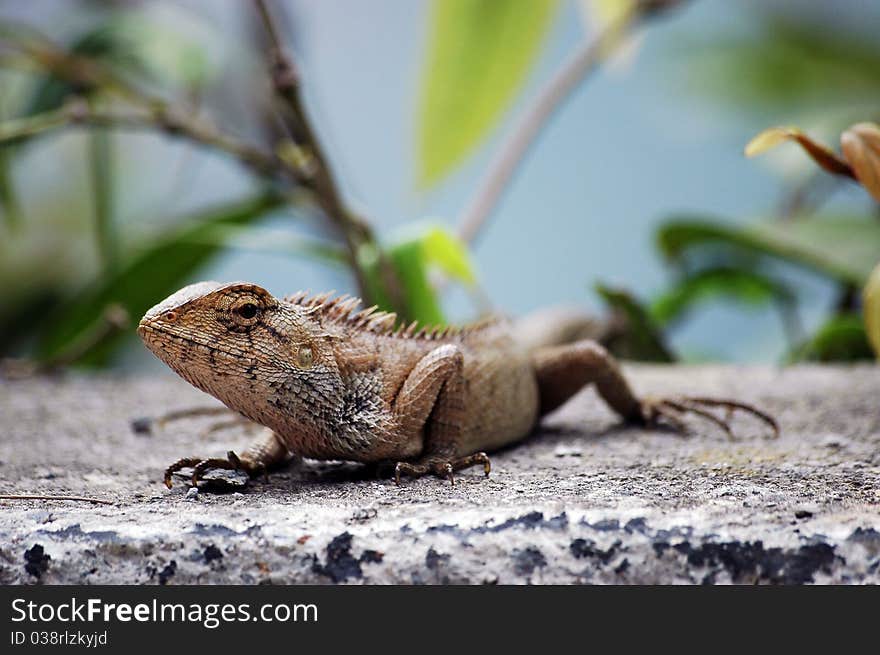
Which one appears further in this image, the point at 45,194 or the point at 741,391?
the point at 45,194

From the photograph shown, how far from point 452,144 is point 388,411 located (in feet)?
8.17

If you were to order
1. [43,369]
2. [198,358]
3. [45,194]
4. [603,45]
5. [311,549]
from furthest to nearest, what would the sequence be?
[45,194] < [603,45] < [43,369] < [198,358] < [311,549]

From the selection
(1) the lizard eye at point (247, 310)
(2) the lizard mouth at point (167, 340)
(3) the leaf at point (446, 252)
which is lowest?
(2) the lizard mouth at point (167, 340)

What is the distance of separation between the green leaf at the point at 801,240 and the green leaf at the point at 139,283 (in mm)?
1796

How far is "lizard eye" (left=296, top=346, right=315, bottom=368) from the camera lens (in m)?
1.83

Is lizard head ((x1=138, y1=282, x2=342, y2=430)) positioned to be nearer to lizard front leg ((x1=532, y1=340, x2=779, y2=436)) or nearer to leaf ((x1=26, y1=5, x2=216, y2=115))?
lizard front leg ((x1=532, y1=340, x2=779, y2=436))

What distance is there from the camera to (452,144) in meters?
4.19

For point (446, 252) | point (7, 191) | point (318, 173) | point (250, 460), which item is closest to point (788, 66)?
point (446, 252)

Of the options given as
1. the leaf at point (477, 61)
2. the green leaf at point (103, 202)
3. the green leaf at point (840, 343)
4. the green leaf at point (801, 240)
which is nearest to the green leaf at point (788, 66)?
the leaf at point (477, 61)

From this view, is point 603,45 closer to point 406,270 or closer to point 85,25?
point 406,270

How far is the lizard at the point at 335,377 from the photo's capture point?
1755 millimetres

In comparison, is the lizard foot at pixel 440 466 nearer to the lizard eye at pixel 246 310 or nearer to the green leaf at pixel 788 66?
the lizard eye at pixel 246 310
